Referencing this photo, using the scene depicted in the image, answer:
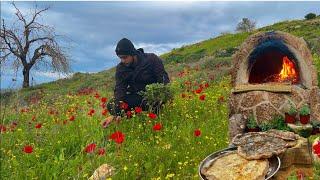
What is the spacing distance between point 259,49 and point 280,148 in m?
2.53

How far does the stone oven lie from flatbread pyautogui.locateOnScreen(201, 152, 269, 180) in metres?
1.60

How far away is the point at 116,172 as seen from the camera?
741cm

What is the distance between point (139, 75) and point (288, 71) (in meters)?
3.18

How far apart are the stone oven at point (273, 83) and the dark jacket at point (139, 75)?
2.31 meters

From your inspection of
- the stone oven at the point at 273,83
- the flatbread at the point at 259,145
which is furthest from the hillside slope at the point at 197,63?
the flatbread at the point at 259,145

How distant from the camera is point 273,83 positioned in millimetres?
8453

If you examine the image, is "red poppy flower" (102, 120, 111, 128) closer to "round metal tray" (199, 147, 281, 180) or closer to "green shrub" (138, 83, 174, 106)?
"green shrub" (138, 83, 174, 106)

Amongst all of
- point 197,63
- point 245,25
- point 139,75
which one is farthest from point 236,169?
point 245,25

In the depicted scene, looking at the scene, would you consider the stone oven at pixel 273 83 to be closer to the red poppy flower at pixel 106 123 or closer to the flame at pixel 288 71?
the flame at pixel 288 71

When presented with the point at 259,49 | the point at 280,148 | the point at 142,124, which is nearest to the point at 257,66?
the point at 259,49

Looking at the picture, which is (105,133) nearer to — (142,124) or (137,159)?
(142,124)

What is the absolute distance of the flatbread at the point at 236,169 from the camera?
6.24 meters

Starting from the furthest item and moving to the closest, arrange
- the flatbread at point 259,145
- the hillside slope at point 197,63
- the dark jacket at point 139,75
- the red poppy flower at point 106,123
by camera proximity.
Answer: the hillside slope at point 197,63 < the dark jacket at point 139,75 < the red poppy flower at point 106,123 < the flatbread at point 259,145

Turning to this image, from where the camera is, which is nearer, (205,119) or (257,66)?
(257,66)
